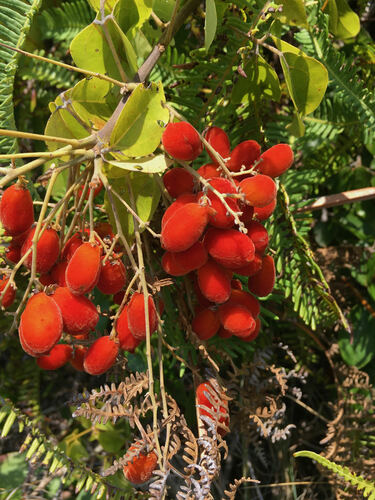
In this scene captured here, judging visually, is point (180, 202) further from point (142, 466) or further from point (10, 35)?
point (10, 35)

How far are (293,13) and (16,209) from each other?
0.50 metres

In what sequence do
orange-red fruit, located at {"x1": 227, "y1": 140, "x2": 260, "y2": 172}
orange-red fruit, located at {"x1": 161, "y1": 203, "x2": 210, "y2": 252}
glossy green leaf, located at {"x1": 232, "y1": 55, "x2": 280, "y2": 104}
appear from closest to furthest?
orange-red fruit, located at {"x1": 161, "y1": 203, "x2": 210, "y2": 252}
orange-red fruit, located at {"x1": 227, "y1": 140, "x2": 260, "y2": 172}
glossy green leaf, located at {"x1": 232, "y1": 55, "x2": 280, "y2": 104}

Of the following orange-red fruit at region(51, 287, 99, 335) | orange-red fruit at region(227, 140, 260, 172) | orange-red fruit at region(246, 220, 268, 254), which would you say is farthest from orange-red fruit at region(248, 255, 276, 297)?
orange-red fruit at region(51, 287, 99, 335)

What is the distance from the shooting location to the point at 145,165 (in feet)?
2.29

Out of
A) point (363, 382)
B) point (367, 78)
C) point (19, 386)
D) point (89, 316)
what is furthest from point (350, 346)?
point (19, 386)

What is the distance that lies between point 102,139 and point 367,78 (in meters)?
0.67

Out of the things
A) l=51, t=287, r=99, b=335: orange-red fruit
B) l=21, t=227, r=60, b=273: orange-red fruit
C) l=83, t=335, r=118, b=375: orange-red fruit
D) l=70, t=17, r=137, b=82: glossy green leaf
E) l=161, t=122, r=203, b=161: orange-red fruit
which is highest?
l=70, t=17, r=137, b=82: glossy green leaf

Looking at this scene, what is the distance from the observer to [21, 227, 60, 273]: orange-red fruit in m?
0.68

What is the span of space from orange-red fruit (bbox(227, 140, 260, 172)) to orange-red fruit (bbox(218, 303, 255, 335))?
0.21 meters

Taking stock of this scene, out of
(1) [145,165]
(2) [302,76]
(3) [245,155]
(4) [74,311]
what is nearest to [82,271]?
(4) [74,311]

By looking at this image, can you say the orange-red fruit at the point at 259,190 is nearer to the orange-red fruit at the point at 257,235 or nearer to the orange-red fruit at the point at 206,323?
the orange-red fruit at the point at 257,235

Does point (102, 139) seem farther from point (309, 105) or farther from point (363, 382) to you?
point (363, 382)

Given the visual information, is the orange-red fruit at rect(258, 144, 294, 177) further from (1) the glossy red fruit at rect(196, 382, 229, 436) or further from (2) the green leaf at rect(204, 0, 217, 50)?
(1) the glossy red fruit at rect(196, 382, 229, 436)

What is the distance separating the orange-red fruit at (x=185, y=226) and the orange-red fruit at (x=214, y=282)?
72 millimetres
